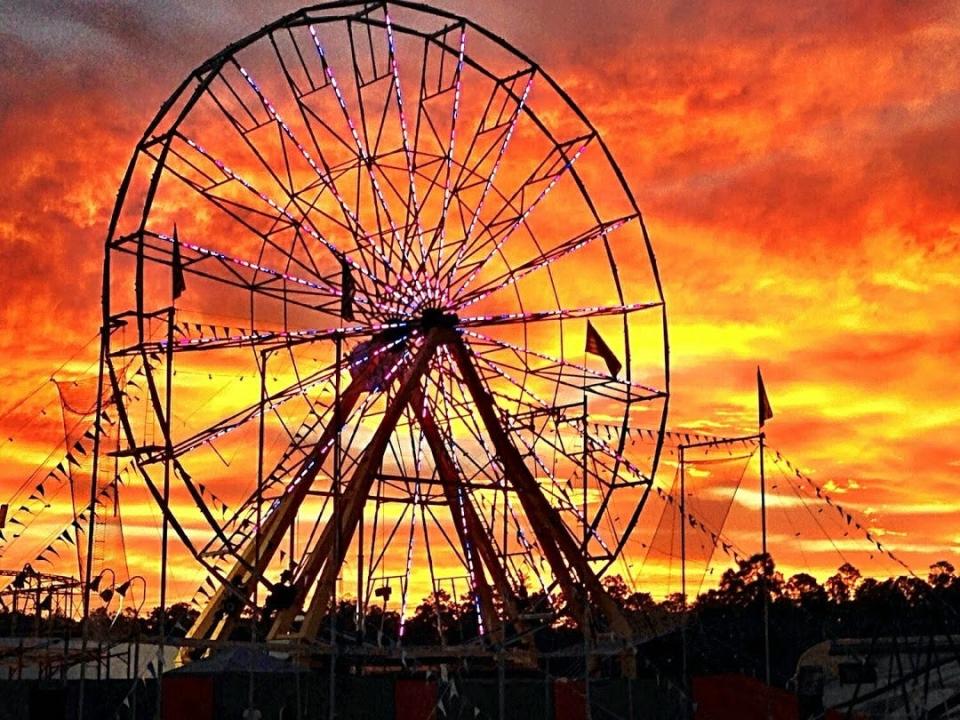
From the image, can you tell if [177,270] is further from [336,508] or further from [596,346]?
[596,346]

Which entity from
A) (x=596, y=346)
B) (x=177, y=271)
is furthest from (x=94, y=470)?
(x=596, y=346)

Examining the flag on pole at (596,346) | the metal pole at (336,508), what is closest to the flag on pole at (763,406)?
the flag on pole at (596,346)

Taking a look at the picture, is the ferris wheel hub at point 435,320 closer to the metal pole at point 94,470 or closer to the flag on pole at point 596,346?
the flag on pole at point 596,346

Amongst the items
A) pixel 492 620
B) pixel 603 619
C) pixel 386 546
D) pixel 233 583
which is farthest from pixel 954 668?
pixel 233 583

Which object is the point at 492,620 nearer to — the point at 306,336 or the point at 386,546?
the point at 386,546

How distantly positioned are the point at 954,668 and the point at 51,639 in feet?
73.4

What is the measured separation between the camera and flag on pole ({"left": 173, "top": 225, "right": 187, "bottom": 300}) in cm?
3269

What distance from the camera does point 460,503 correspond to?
3988 cm

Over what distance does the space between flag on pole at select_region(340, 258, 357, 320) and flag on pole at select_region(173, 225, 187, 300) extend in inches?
133

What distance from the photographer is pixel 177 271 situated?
108 ft

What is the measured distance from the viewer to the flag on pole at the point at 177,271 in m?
32.7

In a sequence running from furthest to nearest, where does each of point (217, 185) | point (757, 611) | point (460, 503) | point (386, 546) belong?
point (757, 611)
point (460, 503)
point (386, 546)
point (217, 185)

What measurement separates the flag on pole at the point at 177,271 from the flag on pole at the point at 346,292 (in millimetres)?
3377

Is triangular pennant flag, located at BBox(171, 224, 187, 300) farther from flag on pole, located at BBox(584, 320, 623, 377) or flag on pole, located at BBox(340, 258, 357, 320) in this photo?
flag on pole, located at BBox(584, 320, 623, 377)
